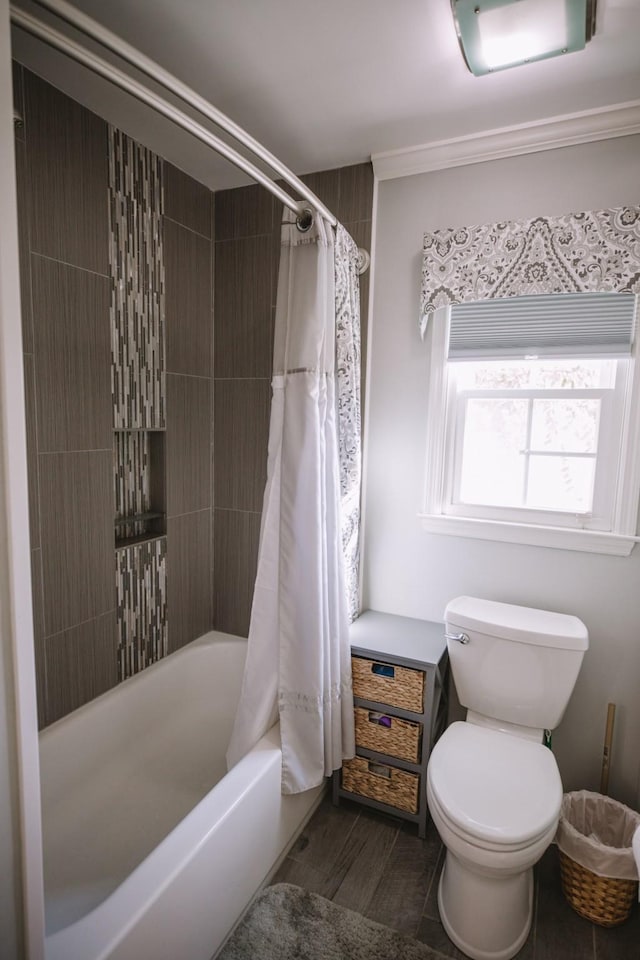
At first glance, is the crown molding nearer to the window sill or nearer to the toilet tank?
the window sill

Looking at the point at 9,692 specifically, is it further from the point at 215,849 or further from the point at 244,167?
the point at 244,167

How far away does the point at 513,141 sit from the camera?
1.81 metres

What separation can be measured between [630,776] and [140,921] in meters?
1.65

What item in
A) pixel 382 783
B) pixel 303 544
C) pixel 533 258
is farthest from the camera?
pixel 382 783

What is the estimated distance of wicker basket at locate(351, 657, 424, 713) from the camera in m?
1.81

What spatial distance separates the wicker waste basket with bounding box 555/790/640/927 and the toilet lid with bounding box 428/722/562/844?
0.26 m

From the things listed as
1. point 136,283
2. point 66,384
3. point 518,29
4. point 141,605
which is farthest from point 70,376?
→ point 518,29

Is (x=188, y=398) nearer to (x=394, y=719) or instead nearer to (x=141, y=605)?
(x=141, y=605)

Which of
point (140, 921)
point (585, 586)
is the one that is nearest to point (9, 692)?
point (140, 921)

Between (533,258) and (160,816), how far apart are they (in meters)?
2.29

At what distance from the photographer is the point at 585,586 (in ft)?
6.12

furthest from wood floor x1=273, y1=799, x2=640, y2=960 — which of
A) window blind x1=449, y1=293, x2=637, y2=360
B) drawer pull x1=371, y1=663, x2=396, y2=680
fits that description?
window blind x1=449, y1=293, x2=637, y2=360

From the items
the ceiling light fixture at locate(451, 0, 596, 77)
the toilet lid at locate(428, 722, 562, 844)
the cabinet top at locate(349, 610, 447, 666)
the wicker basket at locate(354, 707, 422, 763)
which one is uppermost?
the ceiling light fixture at locate(451, 0, 596, 77)

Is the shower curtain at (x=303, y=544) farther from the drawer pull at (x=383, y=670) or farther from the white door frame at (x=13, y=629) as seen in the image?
the white door frame at (x=13, y=629)
